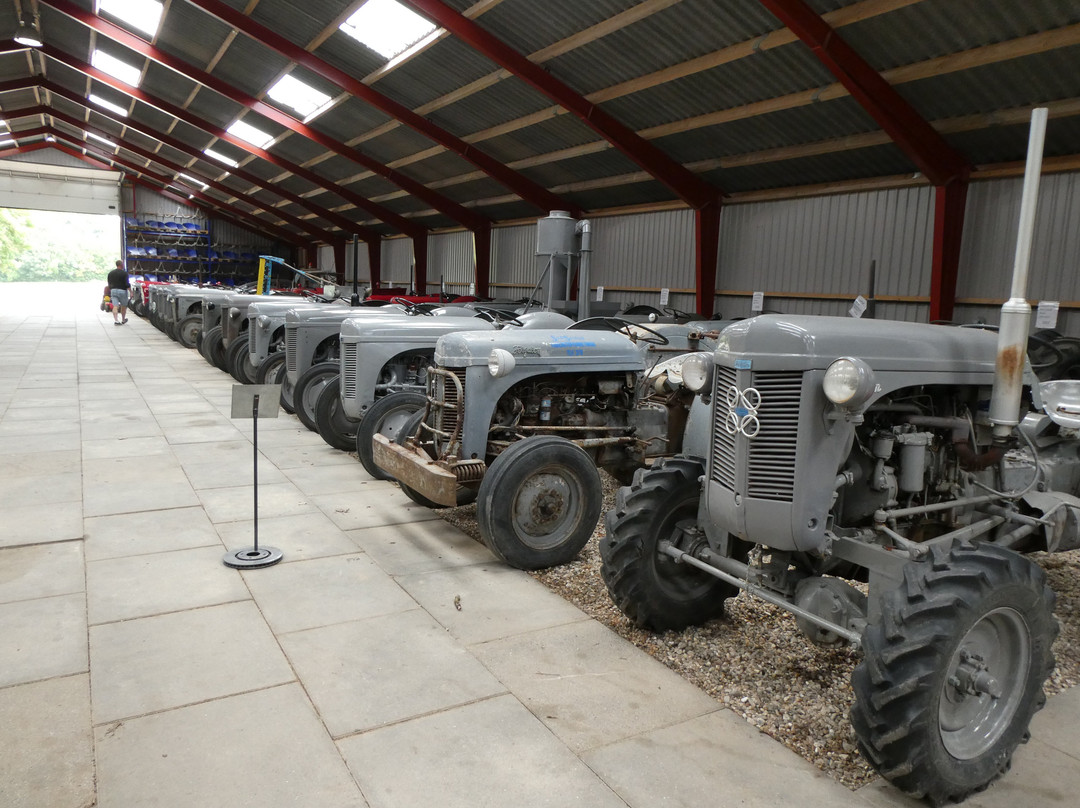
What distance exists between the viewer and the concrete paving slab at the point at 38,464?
19.9 ft

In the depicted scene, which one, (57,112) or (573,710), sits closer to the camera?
(573,710)

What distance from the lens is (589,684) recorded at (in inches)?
121

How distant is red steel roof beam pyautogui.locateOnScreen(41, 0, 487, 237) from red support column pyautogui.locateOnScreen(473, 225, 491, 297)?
0.30m

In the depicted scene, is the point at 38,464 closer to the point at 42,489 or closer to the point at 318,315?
the point at 42,489

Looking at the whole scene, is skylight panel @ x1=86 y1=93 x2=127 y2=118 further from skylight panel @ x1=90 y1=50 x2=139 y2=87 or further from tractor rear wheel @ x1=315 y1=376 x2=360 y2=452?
tractor rear wheel @ x1=315 y1=376 x2=360 y2=452

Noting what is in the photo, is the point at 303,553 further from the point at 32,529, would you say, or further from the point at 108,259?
the point at 108,259

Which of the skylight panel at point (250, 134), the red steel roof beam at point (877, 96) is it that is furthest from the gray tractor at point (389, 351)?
the skylight panel at point (250, 134)

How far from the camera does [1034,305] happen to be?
8.85 meters

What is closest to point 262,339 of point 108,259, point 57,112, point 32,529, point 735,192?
point 32,529

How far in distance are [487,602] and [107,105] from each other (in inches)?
1004

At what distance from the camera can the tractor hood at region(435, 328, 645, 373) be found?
4.64m

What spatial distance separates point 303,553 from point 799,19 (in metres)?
6.74

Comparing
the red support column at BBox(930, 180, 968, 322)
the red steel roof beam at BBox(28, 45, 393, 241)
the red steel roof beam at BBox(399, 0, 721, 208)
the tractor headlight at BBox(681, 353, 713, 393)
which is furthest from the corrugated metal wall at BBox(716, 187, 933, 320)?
the red steel roof beam at BBox(28, 45, 393, 241)

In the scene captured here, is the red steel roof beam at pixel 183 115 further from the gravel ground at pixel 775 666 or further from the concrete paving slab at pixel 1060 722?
the concrete paving slab at pixel 1060 722
